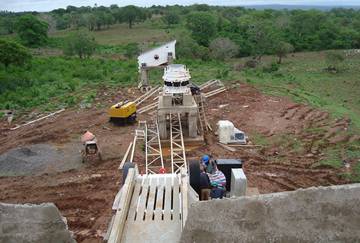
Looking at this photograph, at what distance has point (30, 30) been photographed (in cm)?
4631

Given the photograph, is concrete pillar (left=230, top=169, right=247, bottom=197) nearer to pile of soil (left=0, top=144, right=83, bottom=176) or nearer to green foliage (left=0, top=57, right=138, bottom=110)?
pile of soil (left=0, top=144, right=83, bottom=176)

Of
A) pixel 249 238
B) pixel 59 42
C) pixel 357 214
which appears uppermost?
pixel 357 214

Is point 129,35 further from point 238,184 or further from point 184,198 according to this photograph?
point 184,198

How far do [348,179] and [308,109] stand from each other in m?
7.01

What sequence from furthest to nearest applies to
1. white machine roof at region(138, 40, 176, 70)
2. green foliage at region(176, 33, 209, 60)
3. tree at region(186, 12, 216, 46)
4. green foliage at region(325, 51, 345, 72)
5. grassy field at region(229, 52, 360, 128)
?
tree at region(186, 12, 216, 46), green foliage at region(176, 33, 209, 60), green foliage at region(325, 51, 345, 72), white machine roof at region(138, 40, 176, 70), grassy field at region(229, 52, 360, 128)

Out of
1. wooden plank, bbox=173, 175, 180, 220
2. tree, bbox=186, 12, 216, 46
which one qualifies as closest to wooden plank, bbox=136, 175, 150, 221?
wooden plank, bbox=173, 175, 180, 220

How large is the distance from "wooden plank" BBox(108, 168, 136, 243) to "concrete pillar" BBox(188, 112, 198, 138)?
6712 mm

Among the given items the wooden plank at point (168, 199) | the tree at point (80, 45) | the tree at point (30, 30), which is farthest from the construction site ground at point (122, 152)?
the tree at point (30, 30)

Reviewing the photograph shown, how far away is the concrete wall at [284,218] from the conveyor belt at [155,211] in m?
1.37

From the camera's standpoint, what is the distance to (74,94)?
2156cm

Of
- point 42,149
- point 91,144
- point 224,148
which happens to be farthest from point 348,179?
point 42,149

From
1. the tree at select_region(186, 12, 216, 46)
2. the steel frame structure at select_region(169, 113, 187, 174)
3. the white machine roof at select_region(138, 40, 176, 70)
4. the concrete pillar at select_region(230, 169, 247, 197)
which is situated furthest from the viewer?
the tree at select_region(186, 12, 216, 46)

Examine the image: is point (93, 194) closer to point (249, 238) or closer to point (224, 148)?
point (224, 148)

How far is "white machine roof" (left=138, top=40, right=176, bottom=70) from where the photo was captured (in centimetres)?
2055
